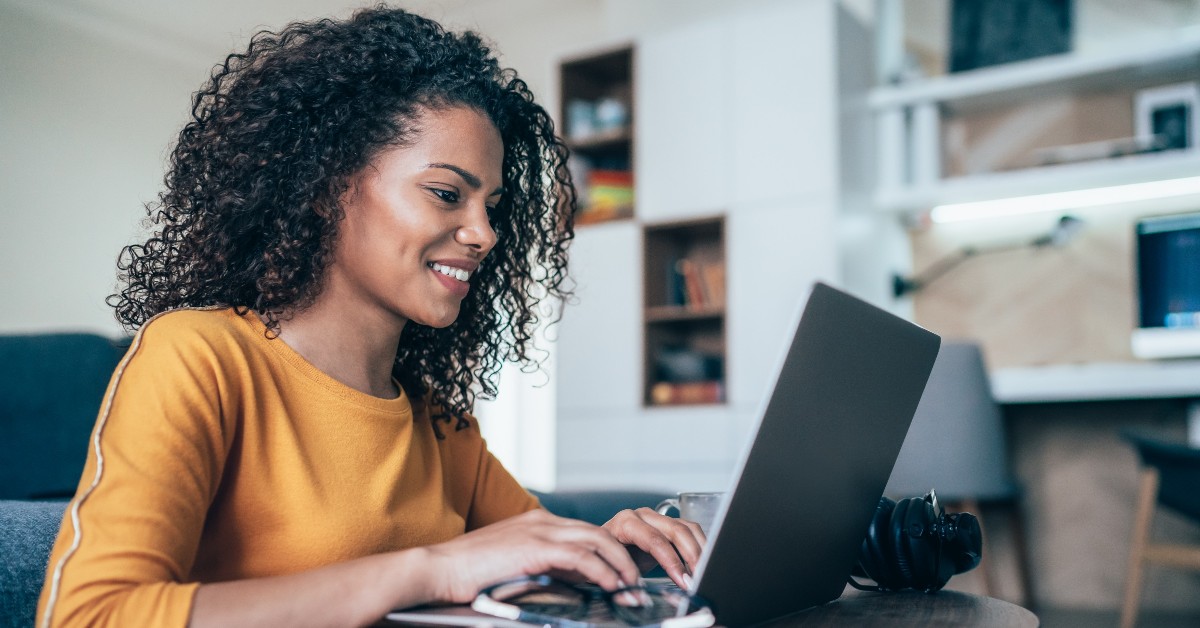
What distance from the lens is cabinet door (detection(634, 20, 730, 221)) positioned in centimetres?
403

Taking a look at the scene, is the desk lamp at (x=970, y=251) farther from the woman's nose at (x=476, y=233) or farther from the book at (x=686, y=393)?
the woman's nose at (x=476, y=233)

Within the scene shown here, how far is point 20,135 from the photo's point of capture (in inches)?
215

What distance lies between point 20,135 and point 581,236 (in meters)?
3.35

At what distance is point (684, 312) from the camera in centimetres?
409

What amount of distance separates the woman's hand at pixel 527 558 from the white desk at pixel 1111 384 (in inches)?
112

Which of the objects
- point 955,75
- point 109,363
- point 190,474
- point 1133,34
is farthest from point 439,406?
point 1133,34

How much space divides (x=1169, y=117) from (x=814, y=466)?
3510mm

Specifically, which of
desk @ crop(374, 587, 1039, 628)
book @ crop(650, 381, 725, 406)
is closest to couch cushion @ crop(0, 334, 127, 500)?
desk @ crop(374, 587, 1039, 628)

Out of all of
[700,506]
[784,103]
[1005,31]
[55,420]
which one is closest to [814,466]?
[700,506]

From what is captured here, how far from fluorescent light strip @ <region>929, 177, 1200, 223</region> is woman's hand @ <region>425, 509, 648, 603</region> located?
137 inches

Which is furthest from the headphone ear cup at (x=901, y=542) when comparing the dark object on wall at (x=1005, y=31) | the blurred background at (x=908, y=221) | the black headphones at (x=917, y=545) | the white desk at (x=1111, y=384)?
the dark object on wall at (x=1005, y=31)

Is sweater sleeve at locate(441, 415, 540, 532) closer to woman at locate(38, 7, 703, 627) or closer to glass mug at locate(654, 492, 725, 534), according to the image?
woman at locate(38, 7, 703, 627)

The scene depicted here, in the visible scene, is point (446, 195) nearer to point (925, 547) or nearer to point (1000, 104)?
point (925, 547)

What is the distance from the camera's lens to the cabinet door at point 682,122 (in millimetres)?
4031
